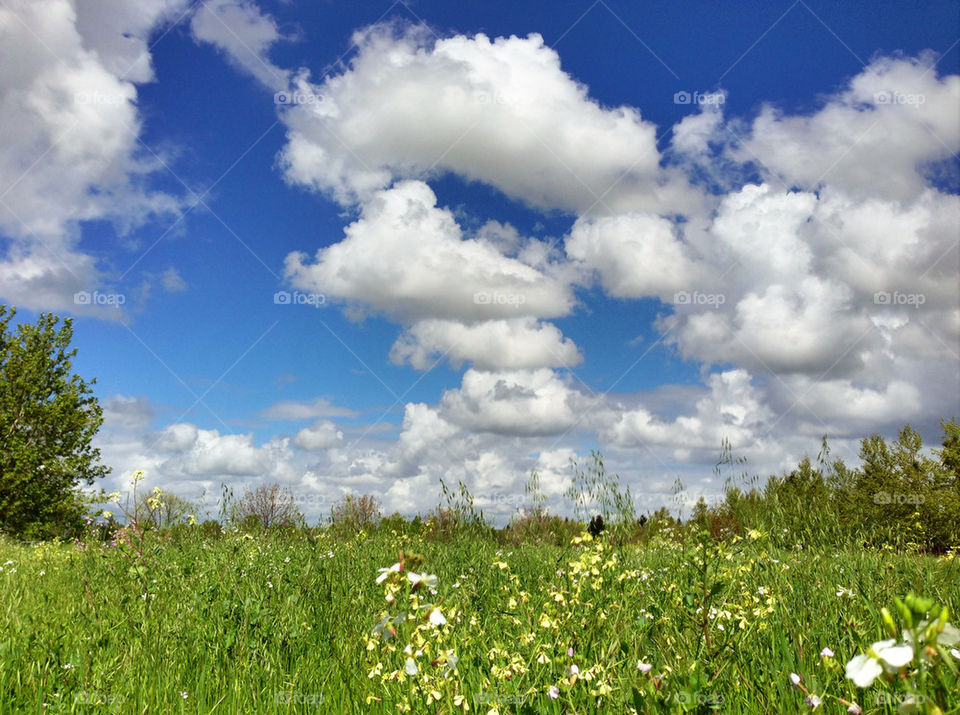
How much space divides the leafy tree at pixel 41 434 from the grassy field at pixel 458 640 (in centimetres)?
2268

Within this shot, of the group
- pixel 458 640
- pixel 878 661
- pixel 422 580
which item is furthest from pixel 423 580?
pixel 458 640

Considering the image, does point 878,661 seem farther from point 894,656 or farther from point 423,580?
point 423,580

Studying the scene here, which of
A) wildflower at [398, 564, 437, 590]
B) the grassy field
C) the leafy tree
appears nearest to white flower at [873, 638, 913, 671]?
the grassy field

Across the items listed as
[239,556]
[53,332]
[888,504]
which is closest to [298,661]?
[239,556]

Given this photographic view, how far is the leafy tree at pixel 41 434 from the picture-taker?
80.1 feet

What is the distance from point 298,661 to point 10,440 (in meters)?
A: 27.2

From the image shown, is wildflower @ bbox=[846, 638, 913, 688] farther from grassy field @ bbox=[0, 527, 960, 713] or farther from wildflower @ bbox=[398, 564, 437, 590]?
wildflower @ bbox=[398, 564, 437, 590]

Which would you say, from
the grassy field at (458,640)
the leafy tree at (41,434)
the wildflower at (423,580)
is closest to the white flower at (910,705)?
the grassy field at (458,640)

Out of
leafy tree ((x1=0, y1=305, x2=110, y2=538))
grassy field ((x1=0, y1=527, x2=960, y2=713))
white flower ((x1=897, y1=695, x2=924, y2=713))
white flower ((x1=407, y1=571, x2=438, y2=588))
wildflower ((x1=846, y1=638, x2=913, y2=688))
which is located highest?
leafy tree ((x1=0, y1=305, x2=110, y2=538))

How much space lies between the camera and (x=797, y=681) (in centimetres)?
248

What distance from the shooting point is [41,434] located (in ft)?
84.3

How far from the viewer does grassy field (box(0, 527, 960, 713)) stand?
2.66 meters

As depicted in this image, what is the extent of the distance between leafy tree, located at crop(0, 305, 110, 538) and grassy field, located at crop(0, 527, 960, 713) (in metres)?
22.7

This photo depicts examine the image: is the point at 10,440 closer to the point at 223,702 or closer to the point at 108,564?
the point at 108,564
